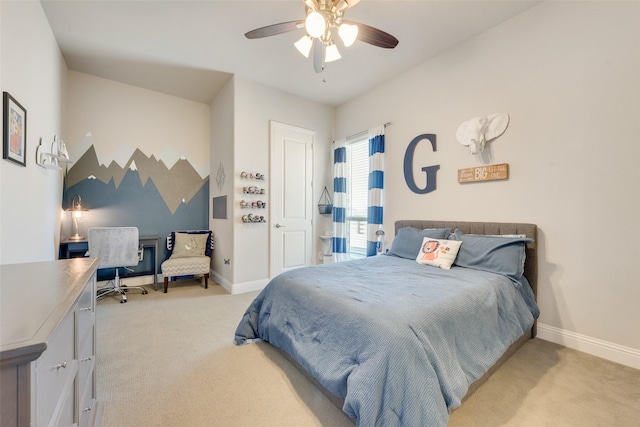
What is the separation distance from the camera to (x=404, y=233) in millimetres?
3086

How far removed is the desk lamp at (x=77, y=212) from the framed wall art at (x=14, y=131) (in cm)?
178

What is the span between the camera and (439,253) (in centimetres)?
256

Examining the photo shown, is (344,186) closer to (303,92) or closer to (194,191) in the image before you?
(303,92)

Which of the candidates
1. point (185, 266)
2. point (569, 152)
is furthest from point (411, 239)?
point (185, 266)

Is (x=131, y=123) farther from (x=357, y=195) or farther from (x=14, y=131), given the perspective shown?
(x=357, y=195)

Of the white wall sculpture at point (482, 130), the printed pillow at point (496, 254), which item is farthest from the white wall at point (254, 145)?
the printed pillow at point (496, 254)

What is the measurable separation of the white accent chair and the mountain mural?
0.52 m

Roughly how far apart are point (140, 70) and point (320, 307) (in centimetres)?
385

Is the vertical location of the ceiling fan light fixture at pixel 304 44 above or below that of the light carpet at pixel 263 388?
above

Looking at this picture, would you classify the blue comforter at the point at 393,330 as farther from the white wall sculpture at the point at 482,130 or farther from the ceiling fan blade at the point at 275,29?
the ceiling fan blade at the point at 275,29

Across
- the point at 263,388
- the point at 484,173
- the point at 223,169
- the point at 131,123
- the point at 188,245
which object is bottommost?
the point at 263,388

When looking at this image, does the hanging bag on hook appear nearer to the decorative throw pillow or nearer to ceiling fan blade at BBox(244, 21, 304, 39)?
the decorative throw pillow

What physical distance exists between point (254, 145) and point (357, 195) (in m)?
1.75

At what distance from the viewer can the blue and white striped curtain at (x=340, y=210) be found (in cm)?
431
